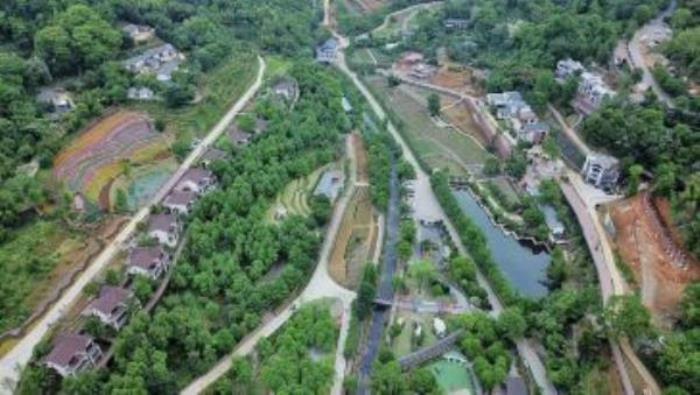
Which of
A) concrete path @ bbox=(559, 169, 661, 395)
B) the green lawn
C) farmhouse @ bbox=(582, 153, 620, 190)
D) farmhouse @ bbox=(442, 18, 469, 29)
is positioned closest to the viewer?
concrete path @ bbox=(559, 169, 661, 395)

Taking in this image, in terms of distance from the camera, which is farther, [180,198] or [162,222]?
[180,198]

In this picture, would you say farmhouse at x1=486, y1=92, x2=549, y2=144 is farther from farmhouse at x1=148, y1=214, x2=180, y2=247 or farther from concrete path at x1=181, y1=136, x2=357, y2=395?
farmhouse at x1=148, y1=214, x2=180, y2=247

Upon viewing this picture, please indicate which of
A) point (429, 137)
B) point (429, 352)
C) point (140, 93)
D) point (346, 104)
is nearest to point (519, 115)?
point (429, 137)

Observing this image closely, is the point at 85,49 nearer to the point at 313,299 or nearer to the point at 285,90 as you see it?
the point at 285,90

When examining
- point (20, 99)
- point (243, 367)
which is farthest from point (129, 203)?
point (243, 367)

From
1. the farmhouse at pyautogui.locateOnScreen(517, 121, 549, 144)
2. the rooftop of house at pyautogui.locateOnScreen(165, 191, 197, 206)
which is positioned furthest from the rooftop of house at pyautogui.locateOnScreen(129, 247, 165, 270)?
the farmhouse at pyautogui.locateOnScreen(517, 121, 549, 144)
